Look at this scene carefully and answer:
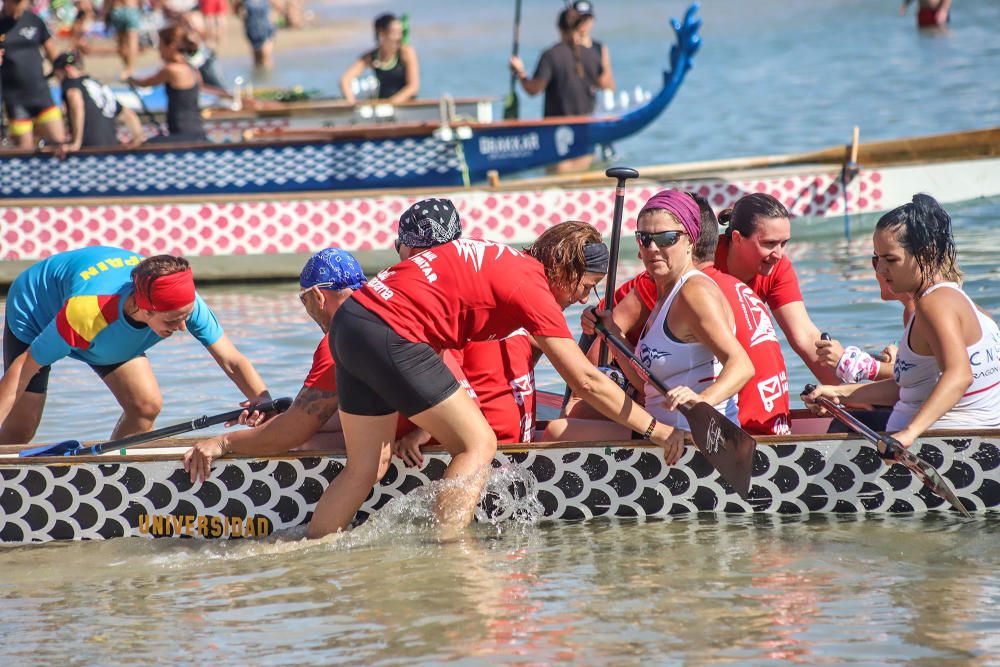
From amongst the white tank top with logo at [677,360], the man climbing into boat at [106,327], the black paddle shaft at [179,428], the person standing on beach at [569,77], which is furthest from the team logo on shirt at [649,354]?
the person standing on beach at [569,77]

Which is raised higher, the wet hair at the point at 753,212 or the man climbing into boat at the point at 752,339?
the wet hair at the point at 753,212

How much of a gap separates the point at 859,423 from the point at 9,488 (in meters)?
3.36

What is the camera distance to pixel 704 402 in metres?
4.91

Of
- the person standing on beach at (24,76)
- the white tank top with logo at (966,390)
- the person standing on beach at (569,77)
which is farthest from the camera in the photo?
the person standing on beach at (569,77)

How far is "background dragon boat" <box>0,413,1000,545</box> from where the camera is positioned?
17.2 ft

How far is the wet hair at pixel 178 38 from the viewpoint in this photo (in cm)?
1168

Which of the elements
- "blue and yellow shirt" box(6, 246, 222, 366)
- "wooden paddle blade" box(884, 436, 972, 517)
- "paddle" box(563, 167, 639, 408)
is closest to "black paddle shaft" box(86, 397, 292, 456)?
"blue and yellow shirt" box(6, 246, 222, 366)

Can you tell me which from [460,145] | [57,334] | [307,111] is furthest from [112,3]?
[57,334]

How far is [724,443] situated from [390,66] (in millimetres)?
10120

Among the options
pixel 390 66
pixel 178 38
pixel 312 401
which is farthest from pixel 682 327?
pixel 390 66

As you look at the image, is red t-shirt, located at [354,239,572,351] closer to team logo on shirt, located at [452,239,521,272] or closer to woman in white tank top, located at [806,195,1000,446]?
team logo on shirt, located at [452,239,521,272]

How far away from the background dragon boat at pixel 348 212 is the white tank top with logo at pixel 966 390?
550 cm

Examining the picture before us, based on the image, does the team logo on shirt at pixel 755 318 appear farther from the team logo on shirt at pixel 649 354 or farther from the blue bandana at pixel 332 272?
the blue bandana at pixel 332 272

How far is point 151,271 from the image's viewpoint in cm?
557
